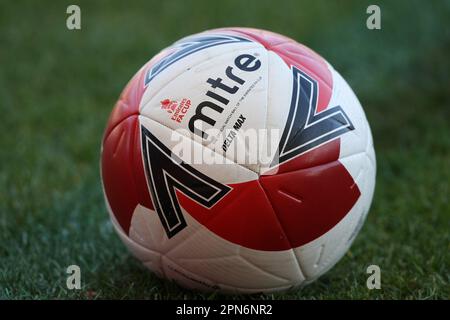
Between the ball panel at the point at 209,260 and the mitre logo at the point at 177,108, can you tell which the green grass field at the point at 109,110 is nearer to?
the ball panel at the point at 209,260

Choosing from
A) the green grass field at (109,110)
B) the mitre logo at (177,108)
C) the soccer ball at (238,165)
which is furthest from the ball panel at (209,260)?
the mitre logo at (177,108)

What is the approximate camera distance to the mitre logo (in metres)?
2.60

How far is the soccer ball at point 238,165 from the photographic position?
254cm

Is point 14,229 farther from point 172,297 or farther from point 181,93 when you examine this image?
point 181,93

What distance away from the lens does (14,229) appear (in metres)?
3.60

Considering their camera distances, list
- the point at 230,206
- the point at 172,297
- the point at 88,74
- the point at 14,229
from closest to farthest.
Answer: the point at 230,206
the point at 172,297
the point at 14,229
the point at 88,74

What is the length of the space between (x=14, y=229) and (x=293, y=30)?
4.09 metres

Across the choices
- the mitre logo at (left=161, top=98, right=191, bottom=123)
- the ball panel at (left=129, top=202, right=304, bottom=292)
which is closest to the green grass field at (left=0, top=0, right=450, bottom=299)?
the ball panel at (left=129, top=202, right=304, bottom=292)

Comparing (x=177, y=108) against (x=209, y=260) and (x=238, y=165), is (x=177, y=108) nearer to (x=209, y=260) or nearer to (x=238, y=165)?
(x=238, y=165)

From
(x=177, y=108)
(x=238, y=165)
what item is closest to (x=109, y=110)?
(x=177, y=108)

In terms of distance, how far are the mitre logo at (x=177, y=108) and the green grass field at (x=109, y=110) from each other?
836 mm

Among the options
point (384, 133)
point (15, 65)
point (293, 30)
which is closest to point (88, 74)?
point (15, 65)

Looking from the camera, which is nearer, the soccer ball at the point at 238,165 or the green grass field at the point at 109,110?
the soccer ball at the point at 238,165

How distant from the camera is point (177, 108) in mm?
2619
